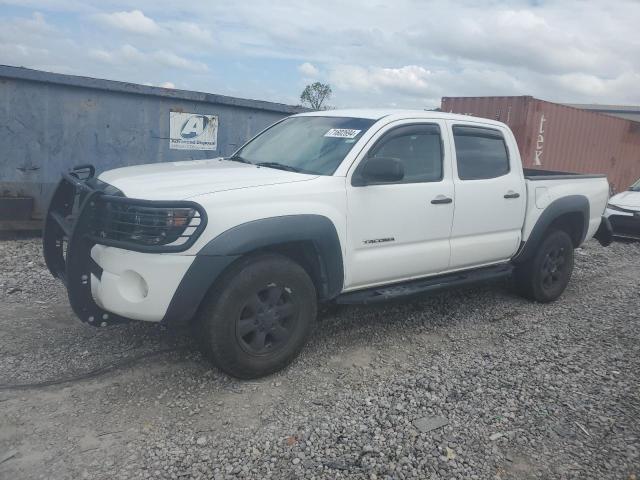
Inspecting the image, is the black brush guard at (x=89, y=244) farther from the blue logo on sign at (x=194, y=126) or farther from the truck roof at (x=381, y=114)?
the blue logo on sign at (x=194, y=126)

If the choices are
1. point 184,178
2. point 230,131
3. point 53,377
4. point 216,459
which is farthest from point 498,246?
point 230,131

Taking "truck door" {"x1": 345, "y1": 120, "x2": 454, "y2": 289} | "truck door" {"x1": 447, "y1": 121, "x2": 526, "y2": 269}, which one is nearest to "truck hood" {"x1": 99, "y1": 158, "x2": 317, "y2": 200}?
"truck door" {"x1": 345, "y1": 120, "x2": 454, "y2": 289}

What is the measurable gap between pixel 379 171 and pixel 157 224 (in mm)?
1539

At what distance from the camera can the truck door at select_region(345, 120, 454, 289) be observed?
4012mm

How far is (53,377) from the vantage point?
3.67 meters

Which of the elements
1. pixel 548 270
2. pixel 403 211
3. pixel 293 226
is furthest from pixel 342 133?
pixel 548 270

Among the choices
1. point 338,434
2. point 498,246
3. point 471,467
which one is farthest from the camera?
point 498,246

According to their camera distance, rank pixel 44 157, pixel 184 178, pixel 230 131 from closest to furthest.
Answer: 1. pixel 184 178
2. pixel 44 157
3. pixel 230 131

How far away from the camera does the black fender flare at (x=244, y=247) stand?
3.27 meters

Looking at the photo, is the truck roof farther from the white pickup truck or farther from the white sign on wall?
the white sign on wall

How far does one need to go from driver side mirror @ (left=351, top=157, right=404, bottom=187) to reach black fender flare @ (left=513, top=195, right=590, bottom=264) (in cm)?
206

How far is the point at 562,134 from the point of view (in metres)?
13.8

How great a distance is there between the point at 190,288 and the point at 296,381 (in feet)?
3.38

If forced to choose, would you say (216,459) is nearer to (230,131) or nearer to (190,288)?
(190,288)
